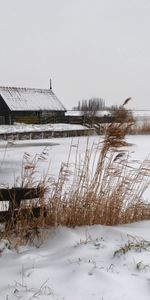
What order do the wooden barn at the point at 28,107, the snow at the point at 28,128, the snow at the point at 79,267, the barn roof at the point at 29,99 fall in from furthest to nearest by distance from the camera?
the barn roof at the point at 29,99, the wooden barn at the point at 28,107, the snow at the point at 28,128, the snow at the point at 79,267

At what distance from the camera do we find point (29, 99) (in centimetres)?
3444

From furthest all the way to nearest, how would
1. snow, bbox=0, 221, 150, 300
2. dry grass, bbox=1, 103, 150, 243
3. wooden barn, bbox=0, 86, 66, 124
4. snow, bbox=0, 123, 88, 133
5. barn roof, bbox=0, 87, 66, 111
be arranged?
barn roof, bbox=0, 87, 66, 111 < wooden barn, bbox=0, 86, 66, 124 < snow, bbox=0, 123, 88, 133 < dry grass, bbox=1, 103, 150, 243 < snow, bbox=0, 221, 150, 300

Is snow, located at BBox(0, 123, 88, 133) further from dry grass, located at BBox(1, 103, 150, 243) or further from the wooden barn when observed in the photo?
dry grass, located at BBox(1, 103, 150, 243)

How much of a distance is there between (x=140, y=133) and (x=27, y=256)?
25.6 m

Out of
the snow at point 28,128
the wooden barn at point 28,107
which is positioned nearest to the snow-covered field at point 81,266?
the snow at point 28,128

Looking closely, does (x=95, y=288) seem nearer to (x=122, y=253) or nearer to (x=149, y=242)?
(x=122, y=253)

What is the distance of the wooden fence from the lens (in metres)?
4.17

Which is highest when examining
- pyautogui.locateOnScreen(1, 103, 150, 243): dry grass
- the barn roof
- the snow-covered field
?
the barn roof

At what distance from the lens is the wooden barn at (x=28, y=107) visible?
1299 inches

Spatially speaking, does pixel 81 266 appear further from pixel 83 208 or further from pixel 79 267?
pixel 83 208

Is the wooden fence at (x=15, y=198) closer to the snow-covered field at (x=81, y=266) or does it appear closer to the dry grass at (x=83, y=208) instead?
the dry grass at (x=83, y=208)

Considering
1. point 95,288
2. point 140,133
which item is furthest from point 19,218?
point 140,133

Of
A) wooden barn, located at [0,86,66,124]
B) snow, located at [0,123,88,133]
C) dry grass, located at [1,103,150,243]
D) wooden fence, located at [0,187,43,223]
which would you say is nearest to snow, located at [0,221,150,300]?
dry grass, located at [1,103,150,243]

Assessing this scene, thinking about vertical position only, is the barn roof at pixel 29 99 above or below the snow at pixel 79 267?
above
